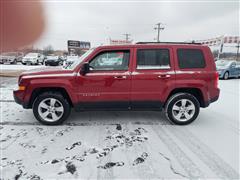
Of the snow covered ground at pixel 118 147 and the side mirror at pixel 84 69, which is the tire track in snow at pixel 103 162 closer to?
the snow covered ground at pixel 118 147

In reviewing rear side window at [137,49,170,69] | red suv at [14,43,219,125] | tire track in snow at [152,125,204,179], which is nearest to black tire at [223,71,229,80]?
red suv at [14,43,219,125]

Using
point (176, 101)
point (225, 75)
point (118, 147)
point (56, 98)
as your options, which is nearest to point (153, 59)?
point (176, 101)

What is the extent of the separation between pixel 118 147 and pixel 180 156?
104cm

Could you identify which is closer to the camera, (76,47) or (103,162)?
(103,162)

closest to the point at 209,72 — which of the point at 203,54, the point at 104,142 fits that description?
the point at 203,54

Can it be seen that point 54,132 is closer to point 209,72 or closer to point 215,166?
point 215,166

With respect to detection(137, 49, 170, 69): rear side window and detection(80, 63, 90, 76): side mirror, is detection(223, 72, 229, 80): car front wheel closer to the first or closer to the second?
detection(137, 49, 170, 69): rear side window

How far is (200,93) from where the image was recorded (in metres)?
4.12

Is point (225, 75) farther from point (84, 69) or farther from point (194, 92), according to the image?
point (84, 69)

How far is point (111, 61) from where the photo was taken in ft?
12.8

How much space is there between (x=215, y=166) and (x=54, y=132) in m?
2.97

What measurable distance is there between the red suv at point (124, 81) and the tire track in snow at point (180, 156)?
65cm

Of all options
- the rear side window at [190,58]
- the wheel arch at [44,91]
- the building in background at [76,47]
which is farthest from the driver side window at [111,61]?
the building in background at [76,47]

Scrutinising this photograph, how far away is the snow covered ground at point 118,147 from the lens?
248 centimetres
